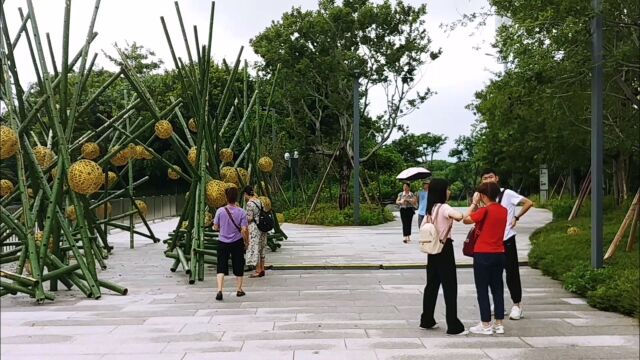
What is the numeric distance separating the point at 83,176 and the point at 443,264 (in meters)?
4.56

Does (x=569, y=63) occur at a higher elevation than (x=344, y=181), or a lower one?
higher

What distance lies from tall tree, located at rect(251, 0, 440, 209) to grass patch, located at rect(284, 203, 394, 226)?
995 millimetres

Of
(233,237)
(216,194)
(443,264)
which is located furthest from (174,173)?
(443,264)

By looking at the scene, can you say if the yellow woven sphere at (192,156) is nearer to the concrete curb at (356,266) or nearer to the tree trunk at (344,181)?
the concrete curb at (356,266)

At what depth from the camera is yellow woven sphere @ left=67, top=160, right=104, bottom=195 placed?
797 centimetres

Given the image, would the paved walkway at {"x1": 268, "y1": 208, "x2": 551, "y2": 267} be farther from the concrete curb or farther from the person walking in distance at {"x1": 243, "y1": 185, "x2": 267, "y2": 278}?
the person walking in distance at {"x1": 243, "y1": 185, "x2": 267, "y2": 278}

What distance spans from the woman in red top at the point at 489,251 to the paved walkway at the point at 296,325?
0.70ft

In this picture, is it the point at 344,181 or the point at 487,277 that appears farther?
the point at 344,181

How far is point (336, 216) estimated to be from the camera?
22891 millimetres

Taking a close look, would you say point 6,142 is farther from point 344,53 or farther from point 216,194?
point 344,53

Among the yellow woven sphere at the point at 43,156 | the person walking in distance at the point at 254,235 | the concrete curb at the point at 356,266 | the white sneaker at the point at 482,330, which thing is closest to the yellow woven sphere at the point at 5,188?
the yellow woven sphere at the point at 43,156

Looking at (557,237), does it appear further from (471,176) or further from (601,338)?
(471,176)

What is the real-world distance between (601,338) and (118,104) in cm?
2585

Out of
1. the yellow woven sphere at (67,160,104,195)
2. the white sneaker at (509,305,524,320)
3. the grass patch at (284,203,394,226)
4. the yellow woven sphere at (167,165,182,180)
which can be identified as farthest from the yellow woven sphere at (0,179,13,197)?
the grass patch at (284,203,394,226)
